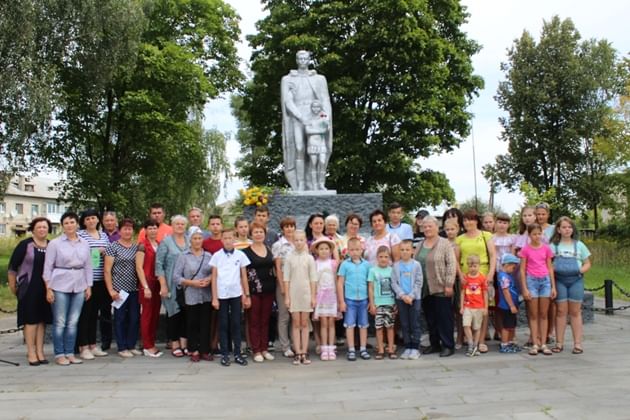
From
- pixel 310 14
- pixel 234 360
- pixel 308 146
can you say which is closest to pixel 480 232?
pixel 234 360

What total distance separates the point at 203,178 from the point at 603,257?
1604cm

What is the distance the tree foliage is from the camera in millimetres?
18641

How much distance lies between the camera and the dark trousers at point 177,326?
6715mm

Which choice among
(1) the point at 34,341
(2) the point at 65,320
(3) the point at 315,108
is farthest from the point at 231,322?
(3) the point at 315,108

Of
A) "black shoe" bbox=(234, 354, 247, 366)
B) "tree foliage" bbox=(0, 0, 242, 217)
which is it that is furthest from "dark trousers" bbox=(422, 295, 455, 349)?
"tree foliage" bbox=(0, 0, 242, 217)

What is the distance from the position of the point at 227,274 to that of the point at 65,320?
1.75 meters

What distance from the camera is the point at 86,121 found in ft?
72.4

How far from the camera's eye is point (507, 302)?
6.49 metres

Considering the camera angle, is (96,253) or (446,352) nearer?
(446,352)

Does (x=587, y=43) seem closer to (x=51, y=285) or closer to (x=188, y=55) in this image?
(x=188, y=55)

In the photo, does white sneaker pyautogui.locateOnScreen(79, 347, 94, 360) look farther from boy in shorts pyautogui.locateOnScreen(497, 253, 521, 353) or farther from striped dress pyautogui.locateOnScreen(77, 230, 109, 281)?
boy in shorts pyautogui.locateOnScreen(497, 253, 521, 353)

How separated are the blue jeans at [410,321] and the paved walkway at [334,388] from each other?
0.72 ft

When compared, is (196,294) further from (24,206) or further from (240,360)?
(24,206)

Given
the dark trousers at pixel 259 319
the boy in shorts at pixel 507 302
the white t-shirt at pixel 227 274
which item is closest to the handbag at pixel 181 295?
the white t-shirt at pixel 227 274
